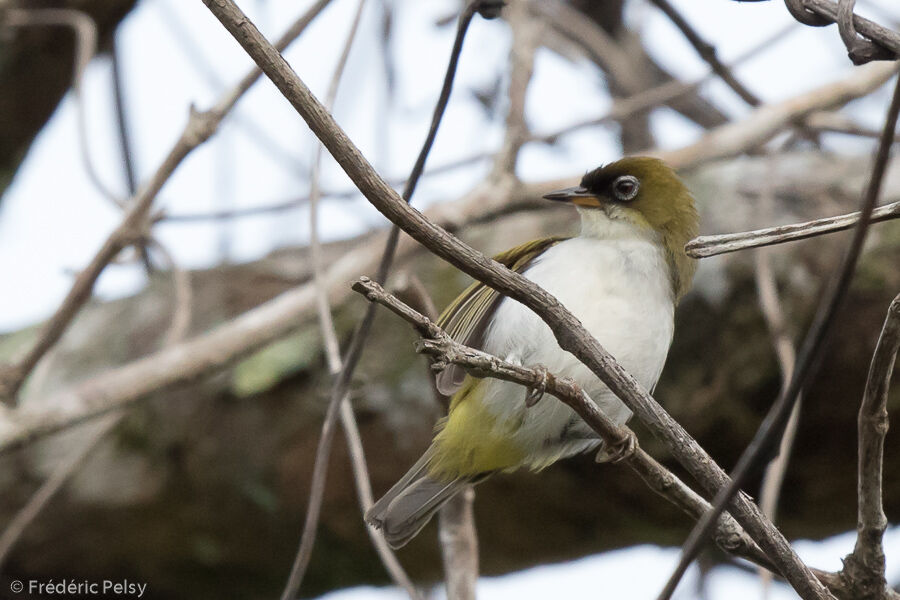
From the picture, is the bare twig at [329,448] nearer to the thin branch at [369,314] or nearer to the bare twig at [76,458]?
the thin branch at [369,314]

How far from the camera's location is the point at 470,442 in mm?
2436

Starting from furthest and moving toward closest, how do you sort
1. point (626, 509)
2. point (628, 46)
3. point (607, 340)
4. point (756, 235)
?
point (628, 46) → point (626, 509) → point (607, 340) → point (756, 235)

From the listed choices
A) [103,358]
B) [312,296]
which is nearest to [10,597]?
[103,358]

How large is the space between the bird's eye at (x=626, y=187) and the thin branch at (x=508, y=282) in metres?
1.47

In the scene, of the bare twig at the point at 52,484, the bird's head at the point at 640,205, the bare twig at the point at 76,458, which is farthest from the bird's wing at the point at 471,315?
the bare twig at the point at 52,484

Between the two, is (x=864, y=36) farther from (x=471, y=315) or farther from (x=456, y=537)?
(x=456, y=537)

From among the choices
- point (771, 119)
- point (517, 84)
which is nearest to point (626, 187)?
point (517, 84)

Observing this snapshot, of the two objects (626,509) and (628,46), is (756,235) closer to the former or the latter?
(626,509)

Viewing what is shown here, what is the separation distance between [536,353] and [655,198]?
2.45 ft

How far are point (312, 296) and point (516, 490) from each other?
101 cm

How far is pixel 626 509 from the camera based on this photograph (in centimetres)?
356

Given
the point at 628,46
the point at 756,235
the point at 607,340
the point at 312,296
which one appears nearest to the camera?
the point at 756,235

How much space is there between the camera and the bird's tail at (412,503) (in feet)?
7.89

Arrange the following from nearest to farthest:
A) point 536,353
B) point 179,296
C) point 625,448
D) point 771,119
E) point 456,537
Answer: point 625,448 → point 536,353 → point 456,537 → point 179,296 → point 771,119
